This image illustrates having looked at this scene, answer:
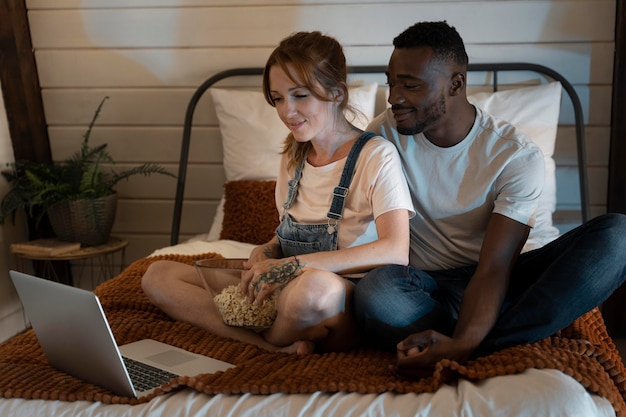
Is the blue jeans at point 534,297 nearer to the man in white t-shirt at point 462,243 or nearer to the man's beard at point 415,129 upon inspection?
the man in white t-shirt at point 462,243

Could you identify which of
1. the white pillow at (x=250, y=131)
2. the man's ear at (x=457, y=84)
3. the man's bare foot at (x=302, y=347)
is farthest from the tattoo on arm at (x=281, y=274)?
the white pillow at (x=250, y=131)

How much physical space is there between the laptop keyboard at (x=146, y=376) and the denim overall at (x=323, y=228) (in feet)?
1.54

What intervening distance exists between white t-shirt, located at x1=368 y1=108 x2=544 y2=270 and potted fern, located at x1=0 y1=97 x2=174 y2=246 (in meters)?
1.25

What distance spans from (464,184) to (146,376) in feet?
2.84

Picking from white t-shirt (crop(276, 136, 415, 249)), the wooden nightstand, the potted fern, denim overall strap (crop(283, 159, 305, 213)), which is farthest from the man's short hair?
the wooden nightstand

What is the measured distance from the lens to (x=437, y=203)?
1.72 m

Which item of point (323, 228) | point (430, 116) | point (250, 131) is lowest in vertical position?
point (323, 228)

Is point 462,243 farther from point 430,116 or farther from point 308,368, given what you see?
point 308,368

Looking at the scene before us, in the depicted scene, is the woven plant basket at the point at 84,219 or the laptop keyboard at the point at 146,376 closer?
the laptop keyboard at the point at 146,376

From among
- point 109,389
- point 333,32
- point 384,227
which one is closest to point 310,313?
point 384,227

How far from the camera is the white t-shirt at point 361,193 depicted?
1604mm

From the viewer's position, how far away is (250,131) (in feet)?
8.32

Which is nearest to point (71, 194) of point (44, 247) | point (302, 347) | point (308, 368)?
point (44, 247)

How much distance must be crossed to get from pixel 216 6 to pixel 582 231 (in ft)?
5.46
